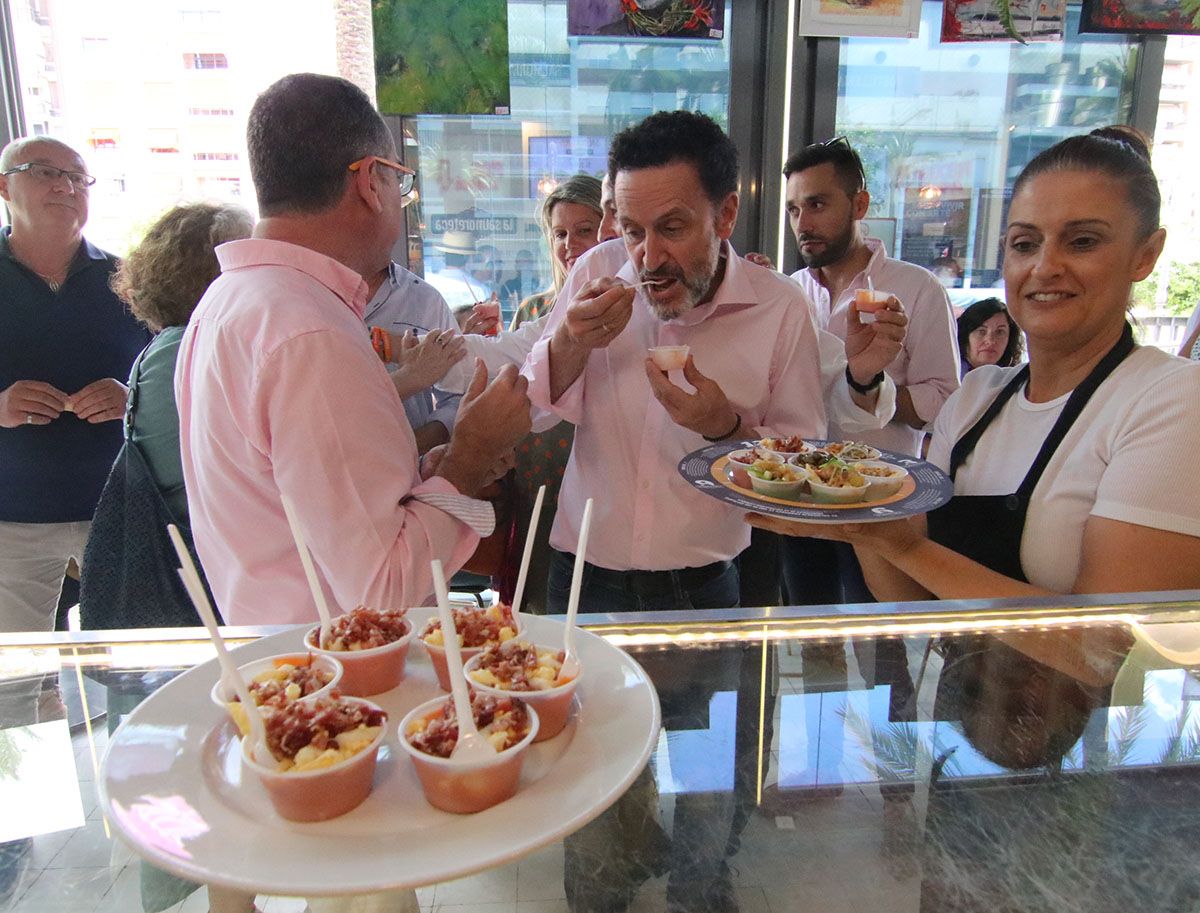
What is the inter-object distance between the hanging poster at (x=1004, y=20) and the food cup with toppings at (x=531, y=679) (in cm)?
457

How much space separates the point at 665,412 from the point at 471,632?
1.31 m

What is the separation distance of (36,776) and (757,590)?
2417 mm

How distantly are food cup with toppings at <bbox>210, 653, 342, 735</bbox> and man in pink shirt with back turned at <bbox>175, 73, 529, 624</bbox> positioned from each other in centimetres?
27

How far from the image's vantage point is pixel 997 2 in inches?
168

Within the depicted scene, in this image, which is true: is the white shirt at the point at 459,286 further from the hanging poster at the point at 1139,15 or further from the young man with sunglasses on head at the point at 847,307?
the hanging poster at the point at 1139,15

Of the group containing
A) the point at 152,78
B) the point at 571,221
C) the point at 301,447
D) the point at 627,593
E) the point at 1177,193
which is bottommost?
the point at 627,593

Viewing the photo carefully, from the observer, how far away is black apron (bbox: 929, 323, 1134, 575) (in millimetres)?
1599

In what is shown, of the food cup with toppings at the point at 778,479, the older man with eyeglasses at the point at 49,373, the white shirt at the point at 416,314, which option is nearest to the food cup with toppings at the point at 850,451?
the food cup with toppings at the point at 778,479

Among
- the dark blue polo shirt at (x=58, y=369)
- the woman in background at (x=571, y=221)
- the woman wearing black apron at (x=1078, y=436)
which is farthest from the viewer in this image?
the woman in background at (x=571, y=221)

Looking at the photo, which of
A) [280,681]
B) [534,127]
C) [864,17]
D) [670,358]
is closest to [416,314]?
[670,358]

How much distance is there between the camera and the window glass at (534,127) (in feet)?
14.1

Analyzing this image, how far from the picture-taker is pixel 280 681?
1.00 metres

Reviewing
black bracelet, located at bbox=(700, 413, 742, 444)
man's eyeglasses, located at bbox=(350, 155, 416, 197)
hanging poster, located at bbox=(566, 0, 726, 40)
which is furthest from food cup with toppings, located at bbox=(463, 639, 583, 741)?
hanging poster, located at bbox=(566, 0, 726, 40)

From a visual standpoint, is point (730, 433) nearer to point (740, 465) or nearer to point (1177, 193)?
point (740, 465)
